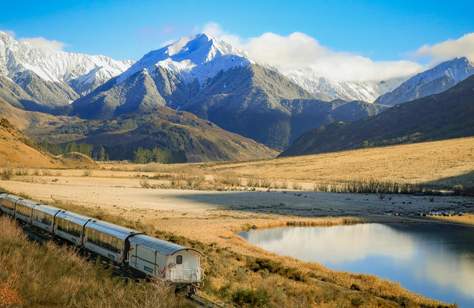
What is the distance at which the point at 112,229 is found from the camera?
27828 millimetres

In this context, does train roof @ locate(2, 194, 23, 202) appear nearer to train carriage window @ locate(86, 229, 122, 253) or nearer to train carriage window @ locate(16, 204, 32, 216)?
train carriage window @ locate(16, 204, 32, 216)

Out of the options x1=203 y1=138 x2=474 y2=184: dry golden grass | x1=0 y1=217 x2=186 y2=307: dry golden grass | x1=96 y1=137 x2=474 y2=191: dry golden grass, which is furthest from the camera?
x1=203 y1=138 x2=474 y2=184: dry golden grass

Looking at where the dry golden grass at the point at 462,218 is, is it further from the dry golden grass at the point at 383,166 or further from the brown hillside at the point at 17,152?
the brown hillside at the point at 17,152

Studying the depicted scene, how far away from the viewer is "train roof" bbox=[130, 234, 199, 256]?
2292cm

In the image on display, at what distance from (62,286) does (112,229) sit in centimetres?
914

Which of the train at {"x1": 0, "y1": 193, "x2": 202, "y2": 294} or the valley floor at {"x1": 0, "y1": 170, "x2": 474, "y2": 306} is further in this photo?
the valley floor at {"x1": 0, "y1": 170, "x2": 474, "y2": 306}

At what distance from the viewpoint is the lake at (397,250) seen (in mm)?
37750

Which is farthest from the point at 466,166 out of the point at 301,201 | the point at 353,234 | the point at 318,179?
the point at 353,234

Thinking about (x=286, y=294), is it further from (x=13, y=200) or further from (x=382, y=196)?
(x=382, y=196)

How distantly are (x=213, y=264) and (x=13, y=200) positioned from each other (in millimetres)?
19139

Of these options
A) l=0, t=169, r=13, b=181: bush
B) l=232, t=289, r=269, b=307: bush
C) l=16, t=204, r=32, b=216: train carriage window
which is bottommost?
l=232, t=289, r=269, b=307: bush

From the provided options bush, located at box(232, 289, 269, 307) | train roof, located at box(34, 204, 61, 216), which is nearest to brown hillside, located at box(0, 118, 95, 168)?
train roof, located at box(34, 204, 61, 216)

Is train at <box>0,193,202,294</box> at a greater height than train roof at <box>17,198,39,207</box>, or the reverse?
train roof at <box>17,198,39,207</box>

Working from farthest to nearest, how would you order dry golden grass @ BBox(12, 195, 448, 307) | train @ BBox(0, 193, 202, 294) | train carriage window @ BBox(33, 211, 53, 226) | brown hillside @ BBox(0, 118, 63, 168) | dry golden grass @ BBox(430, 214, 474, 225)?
1. brown hillside @ BBox(0, 118, 63, 168)
2. dry golden grass @ BBox(430, 214, 474, 225)
3. train carriage window @ BBox(33, 211, 53, 226)
4. dry golden grass @ BBox(12, 195, 448, 307)
5. train @ BBox(0, 193, 202, 294)
